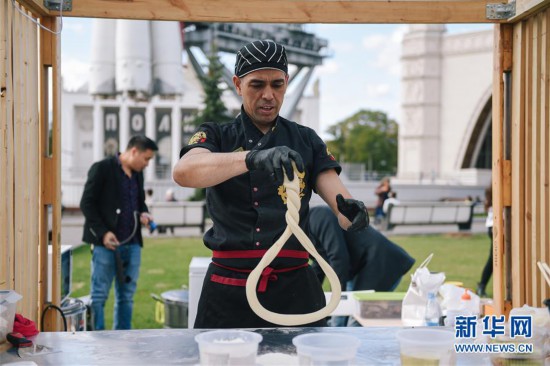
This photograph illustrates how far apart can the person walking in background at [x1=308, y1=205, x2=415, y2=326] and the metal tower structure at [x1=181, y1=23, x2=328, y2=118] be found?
31.9m

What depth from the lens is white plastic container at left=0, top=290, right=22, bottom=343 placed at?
8.14 ft

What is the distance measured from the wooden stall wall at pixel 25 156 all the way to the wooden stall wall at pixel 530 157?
→ 9.74ft

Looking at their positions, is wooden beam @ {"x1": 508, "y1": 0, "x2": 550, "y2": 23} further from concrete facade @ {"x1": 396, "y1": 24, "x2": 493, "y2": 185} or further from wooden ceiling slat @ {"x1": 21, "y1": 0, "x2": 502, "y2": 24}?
concrete facade @ {"x1": 396, "y1": 24, "x2": 493, "y2": 185}

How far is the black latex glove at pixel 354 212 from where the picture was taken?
2469 mm

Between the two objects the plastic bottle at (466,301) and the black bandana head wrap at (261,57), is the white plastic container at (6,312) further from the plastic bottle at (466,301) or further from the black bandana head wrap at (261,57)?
the plastic bottle at (466,301)

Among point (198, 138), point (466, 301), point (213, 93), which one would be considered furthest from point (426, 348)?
point (213, 93)

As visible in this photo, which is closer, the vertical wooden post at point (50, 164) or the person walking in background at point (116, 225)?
the vertical wooden post at point (50, 164)

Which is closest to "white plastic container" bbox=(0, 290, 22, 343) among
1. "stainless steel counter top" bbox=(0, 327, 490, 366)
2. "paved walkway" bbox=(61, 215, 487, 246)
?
"stainless steel counter top" bbox=(0, 327, 490, 366)

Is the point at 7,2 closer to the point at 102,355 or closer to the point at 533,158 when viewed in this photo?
the point at 102,355

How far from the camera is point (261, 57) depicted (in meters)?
2.71

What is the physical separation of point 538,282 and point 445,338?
1997 mm

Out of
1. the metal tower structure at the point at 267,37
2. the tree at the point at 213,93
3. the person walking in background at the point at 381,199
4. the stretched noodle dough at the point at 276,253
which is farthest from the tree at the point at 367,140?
the stretched noodle dough at the point at 276,253

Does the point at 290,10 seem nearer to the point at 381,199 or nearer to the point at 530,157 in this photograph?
the point at 530,157

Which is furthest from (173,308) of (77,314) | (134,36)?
(134,36)
